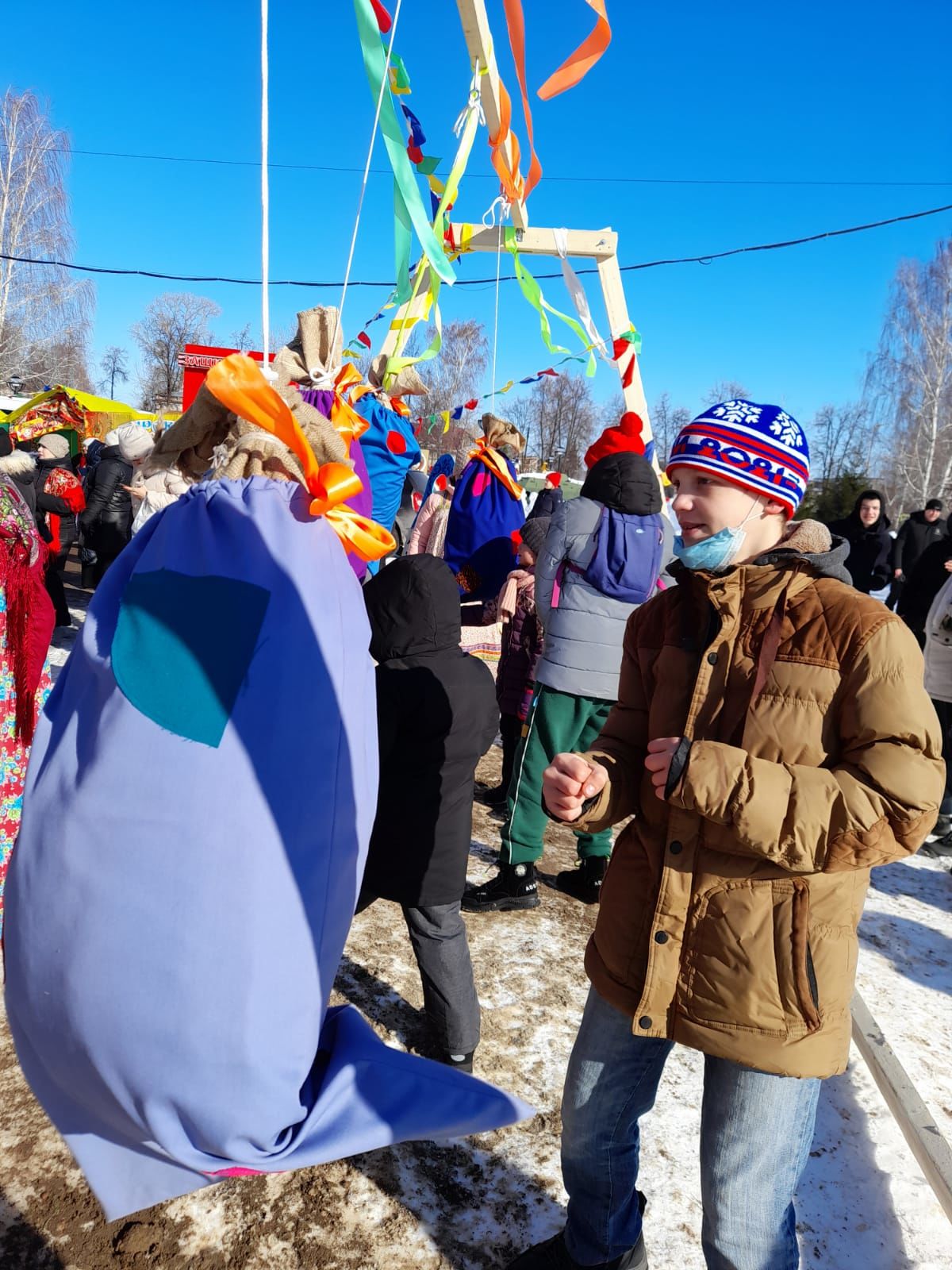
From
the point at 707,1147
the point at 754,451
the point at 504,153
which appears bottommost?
the point at 707,1147

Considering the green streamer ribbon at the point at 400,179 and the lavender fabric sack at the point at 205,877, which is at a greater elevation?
the green streamer ribbon at the point at 400,179

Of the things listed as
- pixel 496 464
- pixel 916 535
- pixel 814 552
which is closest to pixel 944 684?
pixel 496 464

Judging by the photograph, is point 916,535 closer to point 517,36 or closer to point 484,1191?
point 517,36

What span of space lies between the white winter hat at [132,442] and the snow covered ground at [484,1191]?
6.12 meters

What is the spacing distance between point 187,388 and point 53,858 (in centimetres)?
654

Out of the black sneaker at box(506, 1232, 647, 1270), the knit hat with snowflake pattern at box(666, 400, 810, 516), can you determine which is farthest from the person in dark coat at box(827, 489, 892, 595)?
the black sneaker at box(506, 1232, 647, 1270)

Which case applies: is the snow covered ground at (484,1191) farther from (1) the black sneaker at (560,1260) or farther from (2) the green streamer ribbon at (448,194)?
(2) the green streamer ribbon at (448,194)

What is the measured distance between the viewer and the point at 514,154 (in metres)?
4.32

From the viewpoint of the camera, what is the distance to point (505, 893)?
11.4 feet

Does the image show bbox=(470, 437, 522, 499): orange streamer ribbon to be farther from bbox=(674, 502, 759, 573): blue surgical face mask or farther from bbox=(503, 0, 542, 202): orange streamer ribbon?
bbox=(674, 502, 759, 573): blue surgical face mask

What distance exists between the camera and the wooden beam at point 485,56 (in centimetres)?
360

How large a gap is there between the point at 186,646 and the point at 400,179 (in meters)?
1.66

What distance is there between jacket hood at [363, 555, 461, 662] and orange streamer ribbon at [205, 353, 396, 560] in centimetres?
73

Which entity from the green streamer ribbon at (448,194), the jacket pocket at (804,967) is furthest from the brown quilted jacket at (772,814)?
the green streamer ribbon at (448,194)
